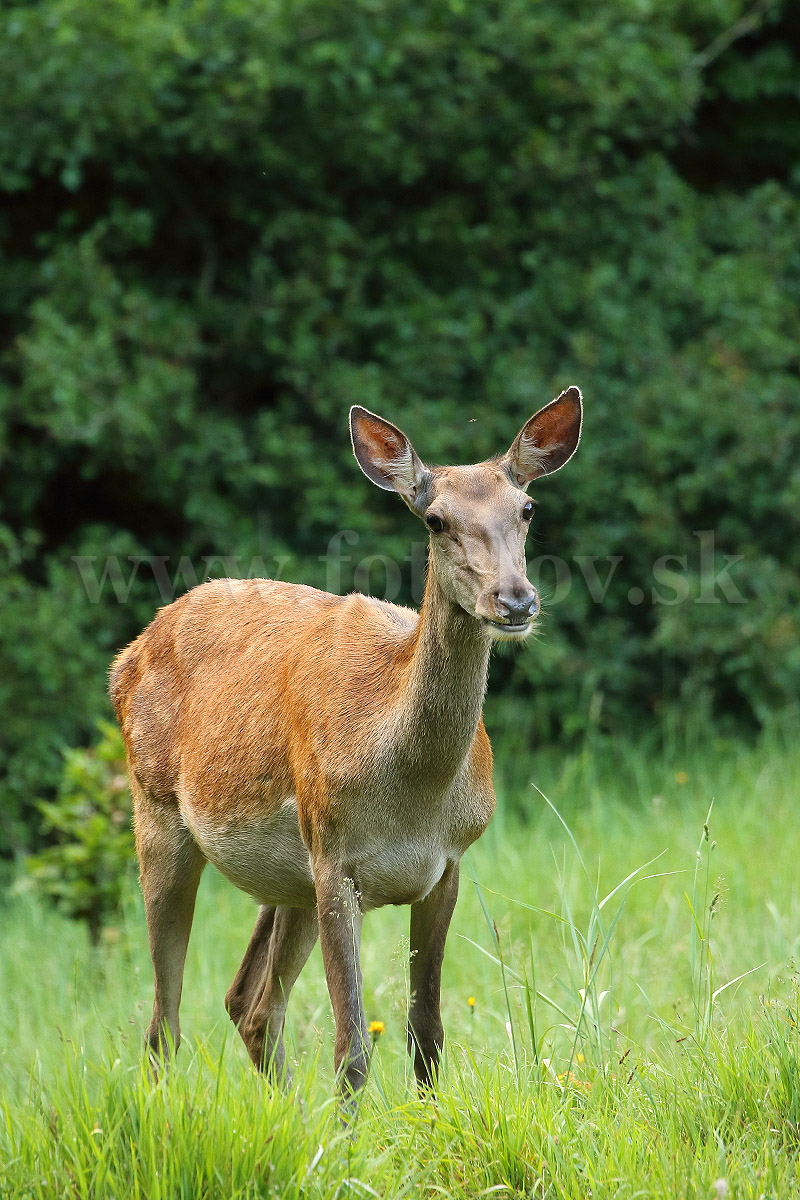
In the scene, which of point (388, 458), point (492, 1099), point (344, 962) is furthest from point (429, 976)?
point (388, 458)

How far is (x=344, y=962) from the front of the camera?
3.75 m

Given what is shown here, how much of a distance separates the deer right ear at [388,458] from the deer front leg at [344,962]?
1046 millimetres

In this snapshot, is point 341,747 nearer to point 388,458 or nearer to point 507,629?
point 507,629

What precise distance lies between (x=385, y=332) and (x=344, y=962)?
5.96m

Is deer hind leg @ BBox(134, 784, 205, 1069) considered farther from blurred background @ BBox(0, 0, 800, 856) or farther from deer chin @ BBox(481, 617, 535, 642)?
blurred background @ BBox(0, 0, 800, 856)

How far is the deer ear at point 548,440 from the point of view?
161 inches

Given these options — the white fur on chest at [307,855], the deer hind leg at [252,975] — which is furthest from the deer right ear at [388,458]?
the deer hind leg at [252,975]

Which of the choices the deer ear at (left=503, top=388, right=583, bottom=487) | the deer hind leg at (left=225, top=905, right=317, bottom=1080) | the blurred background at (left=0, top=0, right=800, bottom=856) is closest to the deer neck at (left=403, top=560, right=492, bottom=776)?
the deer ear at (left=503, top=388, right=583, bottom=487)

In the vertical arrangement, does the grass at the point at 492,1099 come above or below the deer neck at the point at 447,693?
below

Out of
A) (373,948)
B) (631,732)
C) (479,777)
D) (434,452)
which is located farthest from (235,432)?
(479,777)

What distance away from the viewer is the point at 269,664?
4395 millimetres

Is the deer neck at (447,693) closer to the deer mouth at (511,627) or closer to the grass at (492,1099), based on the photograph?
the deer mouth at (511,627)

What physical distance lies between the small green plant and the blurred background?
1088mm

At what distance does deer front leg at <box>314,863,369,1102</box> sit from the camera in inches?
147
